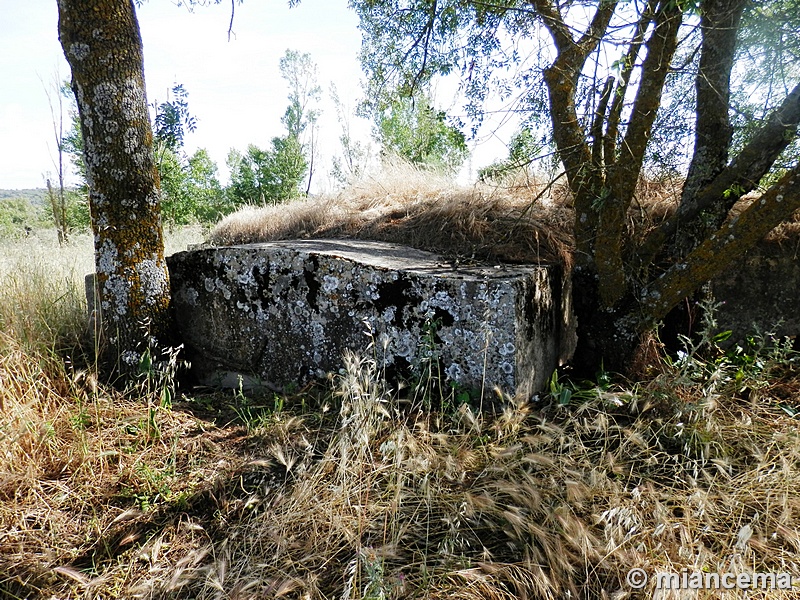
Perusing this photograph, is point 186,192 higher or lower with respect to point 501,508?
higher

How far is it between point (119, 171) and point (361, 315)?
5.75ft

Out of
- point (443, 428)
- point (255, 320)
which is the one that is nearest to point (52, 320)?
point (255, 320)

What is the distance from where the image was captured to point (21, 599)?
199 cm

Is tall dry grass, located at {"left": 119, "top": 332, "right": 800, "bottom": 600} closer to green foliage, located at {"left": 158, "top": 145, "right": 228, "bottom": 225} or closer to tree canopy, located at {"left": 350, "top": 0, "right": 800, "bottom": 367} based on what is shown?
tree canopy, located at {"left": 350, "top": 0, "right": 800, "bottom": 367}

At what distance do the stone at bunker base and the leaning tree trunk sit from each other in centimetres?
36

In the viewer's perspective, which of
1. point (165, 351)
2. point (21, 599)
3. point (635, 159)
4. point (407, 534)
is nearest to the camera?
point (21, 599)

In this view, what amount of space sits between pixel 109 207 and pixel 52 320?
3.89 ft

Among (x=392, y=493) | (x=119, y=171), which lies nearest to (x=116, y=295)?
(x=119, y=171)

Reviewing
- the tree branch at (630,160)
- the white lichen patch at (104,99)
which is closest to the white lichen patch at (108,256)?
the white lichen patch at (104,99)

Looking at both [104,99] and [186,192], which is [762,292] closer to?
[104,99]

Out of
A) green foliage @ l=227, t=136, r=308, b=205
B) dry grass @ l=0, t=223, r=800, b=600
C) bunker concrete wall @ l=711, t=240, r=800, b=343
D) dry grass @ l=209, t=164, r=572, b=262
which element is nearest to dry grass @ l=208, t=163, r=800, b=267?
dry grass @ l=209, t=164, r=572, b=262

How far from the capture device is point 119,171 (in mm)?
3094

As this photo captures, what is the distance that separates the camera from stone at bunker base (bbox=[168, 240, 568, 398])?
279cm

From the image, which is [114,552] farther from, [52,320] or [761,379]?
[761,379]
